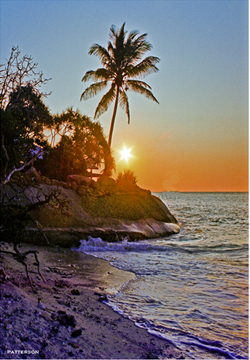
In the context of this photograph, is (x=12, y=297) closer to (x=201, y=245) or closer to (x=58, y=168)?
(x=201, y=245)

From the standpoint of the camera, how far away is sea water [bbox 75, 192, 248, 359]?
12.2 ft

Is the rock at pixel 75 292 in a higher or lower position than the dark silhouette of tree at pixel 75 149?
lower

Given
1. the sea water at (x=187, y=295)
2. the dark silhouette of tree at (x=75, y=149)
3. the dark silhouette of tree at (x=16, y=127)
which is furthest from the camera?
the dark silhouette of tree at (x=75, y=149)

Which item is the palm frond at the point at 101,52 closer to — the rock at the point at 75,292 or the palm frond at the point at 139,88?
the palm frond at the point at 139,88

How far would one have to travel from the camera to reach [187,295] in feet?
17.3

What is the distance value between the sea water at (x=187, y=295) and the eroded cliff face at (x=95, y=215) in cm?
63

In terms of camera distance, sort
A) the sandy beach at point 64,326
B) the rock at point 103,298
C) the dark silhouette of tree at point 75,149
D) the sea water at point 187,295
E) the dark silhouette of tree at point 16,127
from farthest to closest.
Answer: the dark silhouette of tree at point 75,149 < the rock at point 103,298 < the dark silhouette of tree at point 16,127 < the sea water at point 187,295 < the sandy beach at point 64,326

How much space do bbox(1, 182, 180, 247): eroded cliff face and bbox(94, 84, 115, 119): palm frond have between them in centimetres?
933

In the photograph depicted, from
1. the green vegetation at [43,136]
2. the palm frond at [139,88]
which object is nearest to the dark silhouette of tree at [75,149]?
the green vegetation at [43,136]

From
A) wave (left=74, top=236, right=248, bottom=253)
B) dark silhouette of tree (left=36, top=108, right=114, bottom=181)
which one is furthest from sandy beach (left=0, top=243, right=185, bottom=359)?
dark silhouette of tree (left=36, top=108, right=114, bottom=181)

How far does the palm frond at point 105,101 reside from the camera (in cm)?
2091

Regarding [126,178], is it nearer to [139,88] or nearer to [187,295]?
[139,88]

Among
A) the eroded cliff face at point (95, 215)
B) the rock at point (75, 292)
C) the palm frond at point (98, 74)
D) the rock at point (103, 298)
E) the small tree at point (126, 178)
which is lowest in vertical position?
the rock at point (103, 298)

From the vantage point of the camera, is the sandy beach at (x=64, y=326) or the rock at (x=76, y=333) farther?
the rock at (x=76, y=333)
